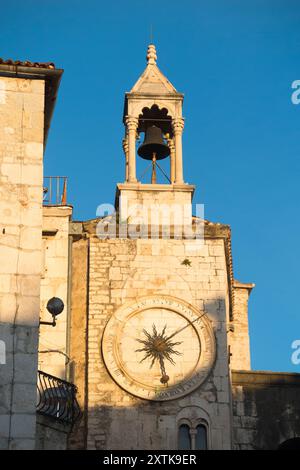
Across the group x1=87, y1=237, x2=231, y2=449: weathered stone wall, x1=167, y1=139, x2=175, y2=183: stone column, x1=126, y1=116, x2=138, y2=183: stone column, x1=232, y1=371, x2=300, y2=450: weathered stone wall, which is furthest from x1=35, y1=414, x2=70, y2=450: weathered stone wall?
x1=167, y1=139, x2=175, y2=183: stone column

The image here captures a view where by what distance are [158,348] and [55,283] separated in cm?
265

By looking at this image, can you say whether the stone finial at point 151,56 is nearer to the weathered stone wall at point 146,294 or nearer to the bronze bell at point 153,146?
the bronze bell at point 153,146

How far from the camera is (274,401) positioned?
97.2ft

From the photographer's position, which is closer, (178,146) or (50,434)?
(50,434)

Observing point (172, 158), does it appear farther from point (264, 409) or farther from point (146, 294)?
point (264, 409)

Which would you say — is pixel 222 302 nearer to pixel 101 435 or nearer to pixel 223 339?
pixel 223 339

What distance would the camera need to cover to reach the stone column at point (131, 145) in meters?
31.5

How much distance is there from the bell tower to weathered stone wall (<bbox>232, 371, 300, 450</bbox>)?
14.9ft

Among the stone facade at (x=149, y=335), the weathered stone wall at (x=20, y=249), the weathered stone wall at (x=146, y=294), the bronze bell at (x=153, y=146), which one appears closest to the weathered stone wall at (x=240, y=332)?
the stone facade at (x=149, y=335)

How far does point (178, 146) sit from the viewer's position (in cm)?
3175

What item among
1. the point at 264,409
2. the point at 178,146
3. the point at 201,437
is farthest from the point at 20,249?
the point at 178,146

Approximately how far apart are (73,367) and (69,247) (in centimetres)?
270

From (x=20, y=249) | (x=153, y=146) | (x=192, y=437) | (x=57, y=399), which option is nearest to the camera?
(x=20, y=249)
